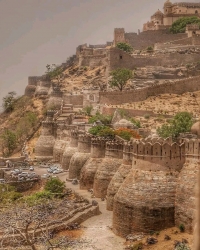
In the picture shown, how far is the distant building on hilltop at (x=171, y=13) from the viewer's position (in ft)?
259

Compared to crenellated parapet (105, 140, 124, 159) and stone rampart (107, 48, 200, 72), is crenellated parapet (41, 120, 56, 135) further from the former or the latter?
stone rampart (107, 48, 200, 72)

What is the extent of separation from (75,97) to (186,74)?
16.1m

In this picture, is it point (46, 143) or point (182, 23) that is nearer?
point (46, 143)

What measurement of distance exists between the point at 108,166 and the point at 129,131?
32.4 ft

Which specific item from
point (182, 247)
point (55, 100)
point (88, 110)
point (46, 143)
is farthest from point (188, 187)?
point (55, 100)

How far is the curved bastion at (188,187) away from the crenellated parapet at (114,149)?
721 centimetres

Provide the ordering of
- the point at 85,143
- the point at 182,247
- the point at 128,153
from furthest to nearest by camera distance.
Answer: the point at 85,143 → the point at 128,153 → the point at 182,247

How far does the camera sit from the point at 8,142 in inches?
2029

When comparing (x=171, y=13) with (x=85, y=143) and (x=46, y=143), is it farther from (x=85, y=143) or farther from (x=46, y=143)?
(x=85, y=143)

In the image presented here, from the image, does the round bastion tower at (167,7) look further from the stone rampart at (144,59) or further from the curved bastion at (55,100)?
the curved bastion at (55,100)

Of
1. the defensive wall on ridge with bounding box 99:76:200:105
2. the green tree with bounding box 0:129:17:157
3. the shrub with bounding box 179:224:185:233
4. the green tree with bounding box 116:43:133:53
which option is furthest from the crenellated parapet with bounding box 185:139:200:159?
the green tree with bounding box 116:43:133:53

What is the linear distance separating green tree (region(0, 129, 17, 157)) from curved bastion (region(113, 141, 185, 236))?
115ft

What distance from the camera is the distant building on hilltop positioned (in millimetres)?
78881

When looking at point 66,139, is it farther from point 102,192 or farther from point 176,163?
point 176,163
